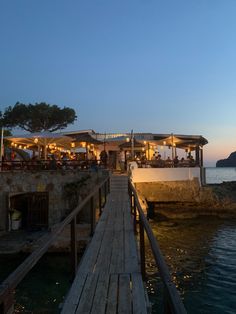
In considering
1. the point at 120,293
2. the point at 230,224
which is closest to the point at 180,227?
the point at 230,224

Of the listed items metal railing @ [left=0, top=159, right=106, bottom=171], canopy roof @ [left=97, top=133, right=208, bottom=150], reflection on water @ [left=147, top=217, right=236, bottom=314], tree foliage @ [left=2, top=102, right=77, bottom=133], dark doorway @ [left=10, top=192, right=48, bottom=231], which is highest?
tree foliage @ [left=2, top=102, right=77, bottom=133]

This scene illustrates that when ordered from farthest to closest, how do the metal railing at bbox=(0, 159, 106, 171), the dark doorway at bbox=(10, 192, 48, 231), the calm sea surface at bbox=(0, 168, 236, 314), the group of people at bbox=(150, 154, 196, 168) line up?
the group of people at bbox=(150, 154, 196, 168)
the metal railing at bbox=(0, 159, 106, 171)
the dark doorway at bbox=(10, 192, 48, 231)
the calm sea surface at bbox=(0, 168, 236, 314)

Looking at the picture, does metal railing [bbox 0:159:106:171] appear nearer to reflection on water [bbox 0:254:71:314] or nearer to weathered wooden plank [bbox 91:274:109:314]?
reflection on water [bbox 0:254:71:314]

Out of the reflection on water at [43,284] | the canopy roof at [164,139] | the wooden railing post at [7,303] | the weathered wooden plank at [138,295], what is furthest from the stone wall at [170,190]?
the wooden railing post at [7,303]

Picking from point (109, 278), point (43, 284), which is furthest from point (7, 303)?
point (43, 284)

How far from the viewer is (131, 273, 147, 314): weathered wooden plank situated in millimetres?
3981

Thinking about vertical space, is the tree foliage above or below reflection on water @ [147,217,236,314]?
above

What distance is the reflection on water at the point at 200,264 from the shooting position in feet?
36.0

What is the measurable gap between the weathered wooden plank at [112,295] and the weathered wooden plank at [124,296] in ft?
0.18

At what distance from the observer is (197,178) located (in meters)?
26.2

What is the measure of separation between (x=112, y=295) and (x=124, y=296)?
0.54 feet

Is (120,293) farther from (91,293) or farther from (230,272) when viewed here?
(230,272)

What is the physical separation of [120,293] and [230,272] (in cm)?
1078

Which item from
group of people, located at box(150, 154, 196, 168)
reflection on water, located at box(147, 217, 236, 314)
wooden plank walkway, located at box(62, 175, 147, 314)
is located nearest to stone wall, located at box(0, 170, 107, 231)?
reflection on water, located at box(147, 217, 236, 314)
